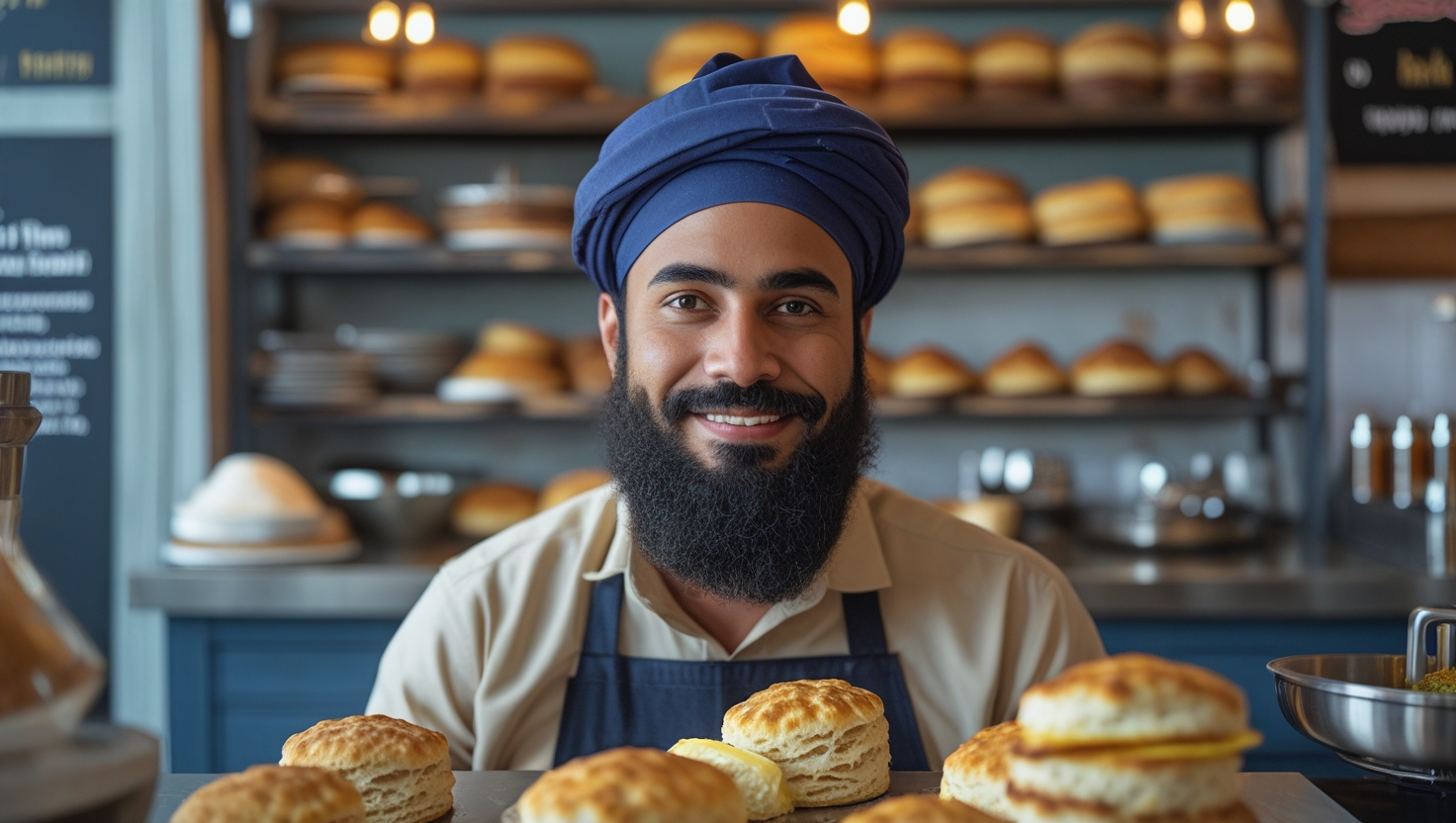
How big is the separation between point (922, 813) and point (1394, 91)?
3.50m

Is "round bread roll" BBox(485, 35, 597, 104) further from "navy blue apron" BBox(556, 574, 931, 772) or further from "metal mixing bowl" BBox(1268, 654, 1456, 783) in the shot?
"metal mixing bowl" BBox(1268, 654, 1456, 783)

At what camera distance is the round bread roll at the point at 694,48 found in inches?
124

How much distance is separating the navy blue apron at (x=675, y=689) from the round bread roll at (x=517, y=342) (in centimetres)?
194

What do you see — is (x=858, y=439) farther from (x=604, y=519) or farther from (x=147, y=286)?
(x=147, y=286)

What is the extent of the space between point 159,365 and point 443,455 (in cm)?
86

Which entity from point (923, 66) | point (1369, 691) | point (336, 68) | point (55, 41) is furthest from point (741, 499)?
point (55, 41)

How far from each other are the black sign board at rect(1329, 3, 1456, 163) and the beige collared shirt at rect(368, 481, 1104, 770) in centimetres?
253

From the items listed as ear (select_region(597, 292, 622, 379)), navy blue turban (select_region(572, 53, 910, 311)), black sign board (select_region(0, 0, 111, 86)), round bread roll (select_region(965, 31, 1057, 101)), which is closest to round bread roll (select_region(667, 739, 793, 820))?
navy blue turban (select_region(572, 53, 910, 311))

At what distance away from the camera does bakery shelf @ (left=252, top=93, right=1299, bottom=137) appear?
3205 mm

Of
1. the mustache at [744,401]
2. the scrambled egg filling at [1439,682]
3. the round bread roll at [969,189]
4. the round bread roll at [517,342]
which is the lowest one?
the scrambled egg filling at [1439,682]

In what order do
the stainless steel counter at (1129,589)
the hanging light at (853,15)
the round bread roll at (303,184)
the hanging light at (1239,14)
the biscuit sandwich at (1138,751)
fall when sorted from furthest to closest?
the round bread roll at (303,184), the stainless steel counter at (1129,589), the hanging light at (1239,14), the hanging light at (853,15), the biscuit sandwich at (1138,751)

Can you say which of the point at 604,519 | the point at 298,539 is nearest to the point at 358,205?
the point at 298,539

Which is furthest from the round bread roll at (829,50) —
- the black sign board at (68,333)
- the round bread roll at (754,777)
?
the round bread roll at (754,777)

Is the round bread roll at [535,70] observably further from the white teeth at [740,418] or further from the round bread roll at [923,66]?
the white teeth at [740,418]
